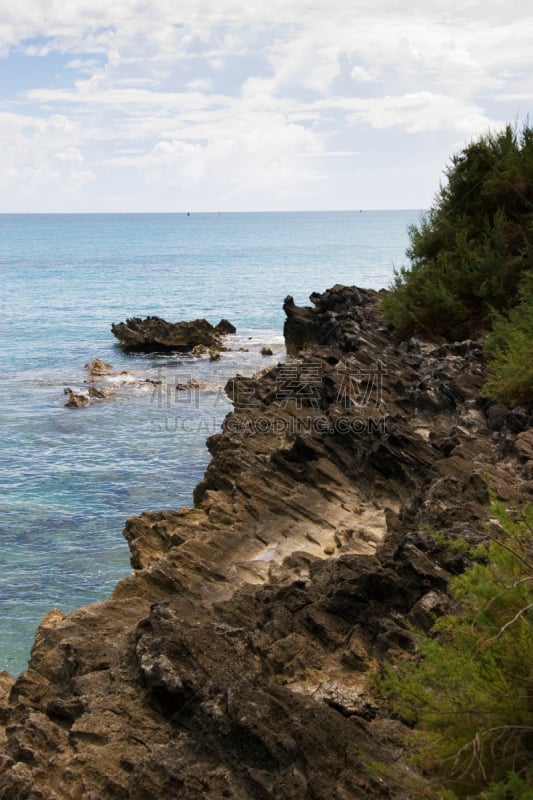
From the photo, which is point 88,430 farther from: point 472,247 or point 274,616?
point 274,616

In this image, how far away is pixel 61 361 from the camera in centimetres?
4922

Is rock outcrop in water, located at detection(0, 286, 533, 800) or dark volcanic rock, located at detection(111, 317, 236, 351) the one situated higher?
dark volcanic rock, located at detection(111, 317, 236, 351)

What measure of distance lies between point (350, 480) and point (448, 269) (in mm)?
15994

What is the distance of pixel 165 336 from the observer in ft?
167

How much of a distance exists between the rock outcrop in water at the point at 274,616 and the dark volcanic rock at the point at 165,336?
1123 inches

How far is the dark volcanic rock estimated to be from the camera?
166 feet

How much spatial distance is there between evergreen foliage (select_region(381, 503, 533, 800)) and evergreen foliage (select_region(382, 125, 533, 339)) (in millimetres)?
22327

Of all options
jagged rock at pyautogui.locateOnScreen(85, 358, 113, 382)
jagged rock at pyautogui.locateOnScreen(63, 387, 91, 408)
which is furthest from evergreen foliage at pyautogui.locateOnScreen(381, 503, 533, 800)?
jagged rock at pyautogui.locateOnScreen(85, 358, 113, 382)

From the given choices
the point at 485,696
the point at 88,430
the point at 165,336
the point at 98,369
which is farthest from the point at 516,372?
the point at 165,336

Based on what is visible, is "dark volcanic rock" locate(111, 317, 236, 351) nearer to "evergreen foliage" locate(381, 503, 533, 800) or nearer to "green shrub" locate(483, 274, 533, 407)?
"green shrub" locate(483, 274, 533, 407)

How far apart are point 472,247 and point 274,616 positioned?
23728 millimetres

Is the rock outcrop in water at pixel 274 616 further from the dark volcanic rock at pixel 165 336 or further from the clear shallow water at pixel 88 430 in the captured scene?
the dark volcanic rock at pixel 165 336

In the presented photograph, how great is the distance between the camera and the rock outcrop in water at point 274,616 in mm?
8445

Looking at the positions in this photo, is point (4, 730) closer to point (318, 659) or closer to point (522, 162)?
point (318, 659)
